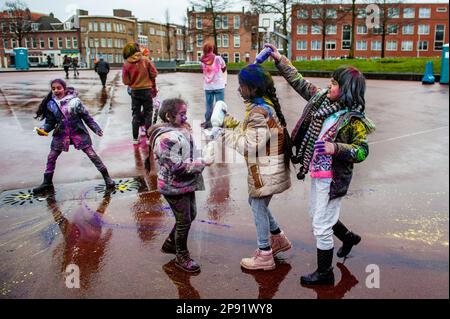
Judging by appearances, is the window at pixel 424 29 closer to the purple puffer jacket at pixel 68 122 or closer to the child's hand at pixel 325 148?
the purple puffer jacket at pixel 68 122

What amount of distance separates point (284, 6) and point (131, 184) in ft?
122

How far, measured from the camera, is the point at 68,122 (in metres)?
5.35

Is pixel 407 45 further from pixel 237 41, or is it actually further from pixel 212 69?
pixel 212 69

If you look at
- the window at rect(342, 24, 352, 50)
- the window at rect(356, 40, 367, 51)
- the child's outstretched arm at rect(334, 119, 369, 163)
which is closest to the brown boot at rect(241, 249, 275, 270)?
the child's outstretched arm at rect(334, 119, 369, 163)

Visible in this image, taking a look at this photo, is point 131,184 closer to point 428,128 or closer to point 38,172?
point 38,172

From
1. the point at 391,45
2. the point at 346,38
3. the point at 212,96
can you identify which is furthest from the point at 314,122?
the point at 391,45

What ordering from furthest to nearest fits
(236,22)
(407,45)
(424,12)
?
(236,22) < (407,45) < (424,12)

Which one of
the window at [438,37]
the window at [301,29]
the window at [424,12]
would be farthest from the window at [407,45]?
the window at [301,29]

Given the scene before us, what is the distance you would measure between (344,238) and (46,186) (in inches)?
151

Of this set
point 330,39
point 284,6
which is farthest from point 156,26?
point 284,6

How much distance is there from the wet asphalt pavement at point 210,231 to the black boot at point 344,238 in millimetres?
119

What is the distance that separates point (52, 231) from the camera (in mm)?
4246

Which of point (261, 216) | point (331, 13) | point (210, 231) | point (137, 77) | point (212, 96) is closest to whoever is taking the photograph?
point (261, 216)
